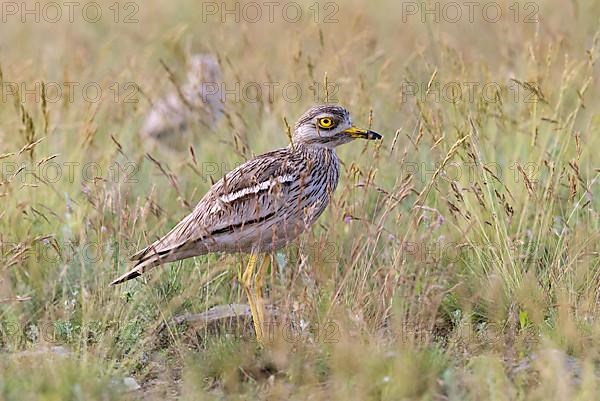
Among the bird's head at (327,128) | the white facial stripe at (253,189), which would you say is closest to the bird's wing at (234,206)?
the white facial stripe at (253,189)

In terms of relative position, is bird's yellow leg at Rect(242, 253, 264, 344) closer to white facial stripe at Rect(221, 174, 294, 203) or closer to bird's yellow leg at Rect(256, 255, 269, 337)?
bird's yellow leg at Rect(256, 255, 269, 337)

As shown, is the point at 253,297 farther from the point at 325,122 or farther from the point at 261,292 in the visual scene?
the point at 325,122

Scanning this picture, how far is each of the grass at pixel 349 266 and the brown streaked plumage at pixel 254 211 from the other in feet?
0.52

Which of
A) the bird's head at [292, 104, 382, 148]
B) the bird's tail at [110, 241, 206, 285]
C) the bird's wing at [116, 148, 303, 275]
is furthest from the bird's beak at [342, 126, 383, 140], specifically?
the bird's tail at [110, 241, 206, 285]

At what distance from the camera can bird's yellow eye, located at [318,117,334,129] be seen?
5.58 meters

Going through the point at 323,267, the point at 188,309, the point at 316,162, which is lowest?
the point at 188,309

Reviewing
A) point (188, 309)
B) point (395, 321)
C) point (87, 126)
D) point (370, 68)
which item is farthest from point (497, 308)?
point (370, 68)

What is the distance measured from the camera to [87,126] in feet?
21.3

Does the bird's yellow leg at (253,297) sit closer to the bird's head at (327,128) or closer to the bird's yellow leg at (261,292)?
the bird's yellow leg at (261,292)

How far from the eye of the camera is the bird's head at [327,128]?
220 inches

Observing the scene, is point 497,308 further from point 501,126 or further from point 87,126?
point 87,126

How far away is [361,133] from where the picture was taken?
555 centimetres

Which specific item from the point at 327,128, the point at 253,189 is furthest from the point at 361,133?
the point at 253,189

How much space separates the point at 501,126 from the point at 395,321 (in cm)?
262
